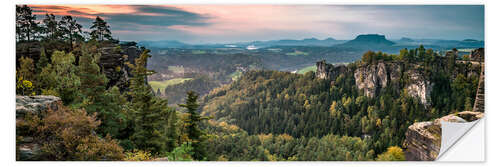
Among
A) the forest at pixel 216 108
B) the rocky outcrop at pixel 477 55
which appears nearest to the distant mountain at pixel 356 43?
the rocky outcrop at pixel 477 55

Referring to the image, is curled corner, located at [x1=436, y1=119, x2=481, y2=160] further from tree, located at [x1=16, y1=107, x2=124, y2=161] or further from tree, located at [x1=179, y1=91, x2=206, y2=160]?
tree, located at [x1=16, y1=107, x2=124, y2=161]

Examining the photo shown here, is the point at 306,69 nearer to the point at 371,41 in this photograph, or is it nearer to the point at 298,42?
the point at 298,42

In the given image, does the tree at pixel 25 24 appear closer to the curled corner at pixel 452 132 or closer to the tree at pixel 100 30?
the tree at pixel 100 30

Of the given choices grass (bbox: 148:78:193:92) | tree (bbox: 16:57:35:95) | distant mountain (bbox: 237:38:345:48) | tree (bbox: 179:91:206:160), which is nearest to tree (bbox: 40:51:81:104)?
tree (bbox: 16:57:35:95)

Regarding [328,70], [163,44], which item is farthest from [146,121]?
[328,70]

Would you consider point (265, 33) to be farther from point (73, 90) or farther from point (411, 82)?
point (73, 90)

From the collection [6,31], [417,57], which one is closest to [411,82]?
[417,57]
